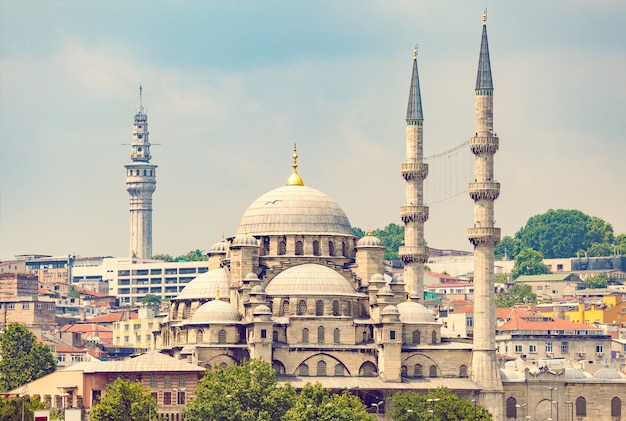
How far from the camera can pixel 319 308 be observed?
116 meters

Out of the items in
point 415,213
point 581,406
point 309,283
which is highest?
point 415,213

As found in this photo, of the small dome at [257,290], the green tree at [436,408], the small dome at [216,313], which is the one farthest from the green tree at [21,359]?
the green tree at [436,408]

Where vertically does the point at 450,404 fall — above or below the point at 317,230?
below

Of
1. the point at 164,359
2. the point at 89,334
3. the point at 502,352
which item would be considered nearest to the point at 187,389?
the point at 164,359

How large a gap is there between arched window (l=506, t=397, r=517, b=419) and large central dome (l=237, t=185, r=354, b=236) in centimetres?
1369

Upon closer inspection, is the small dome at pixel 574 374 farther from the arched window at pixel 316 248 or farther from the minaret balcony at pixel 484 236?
the arched window at pixel 316 248

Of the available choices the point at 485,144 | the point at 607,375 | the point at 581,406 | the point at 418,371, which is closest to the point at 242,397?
the point at 418,371

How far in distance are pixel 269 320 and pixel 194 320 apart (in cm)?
495

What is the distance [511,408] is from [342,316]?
11.3 meters

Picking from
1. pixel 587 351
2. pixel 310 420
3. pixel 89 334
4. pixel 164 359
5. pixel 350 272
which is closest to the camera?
pixel 310 420

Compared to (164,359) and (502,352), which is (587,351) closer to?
(502,352)

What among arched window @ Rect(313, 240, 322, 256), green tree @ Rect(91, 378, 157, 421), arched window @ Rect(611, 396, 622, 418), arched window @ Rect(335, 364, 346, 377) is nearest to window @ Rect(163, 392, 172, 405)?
green tree @ Rect(91, 378, 157, 421)

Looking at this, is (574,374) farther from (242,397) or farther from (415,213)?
(242,397)

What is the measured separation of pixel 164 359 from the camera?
365 ft
